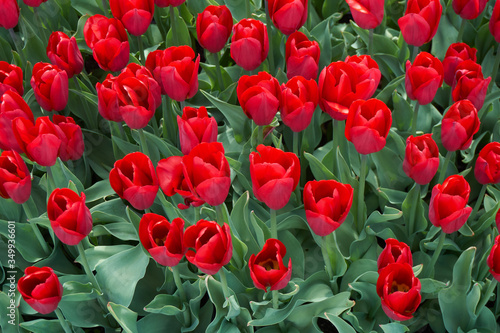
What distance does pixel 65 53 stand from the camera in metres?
1.50

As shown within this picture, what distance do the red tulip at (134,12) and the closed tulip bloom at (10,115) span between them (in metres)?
0.36

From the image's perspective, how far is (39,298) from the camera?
1060 mm

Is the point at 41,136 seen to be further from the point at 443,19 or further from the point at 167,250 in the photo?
the point at 443,19

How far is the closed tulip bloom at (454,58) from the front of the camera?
1.43m

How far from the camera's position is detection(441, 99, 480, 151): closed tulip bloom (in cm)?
121

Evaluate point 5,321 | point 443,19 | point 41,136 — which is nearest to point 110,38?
point 41,136

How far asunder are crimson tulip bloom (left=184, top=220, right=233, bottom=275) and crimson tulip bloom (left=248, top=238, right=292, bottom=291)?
57 millimetres

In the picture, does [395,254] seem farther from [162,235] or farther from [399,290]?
[162,235]

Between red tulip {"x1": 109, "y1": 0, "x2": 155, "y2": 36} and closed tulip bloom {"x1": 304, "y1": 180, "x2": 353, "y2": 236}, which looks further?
red tulip {"x1": 109, "y1": 0, "x2": 155, "y2": 36}

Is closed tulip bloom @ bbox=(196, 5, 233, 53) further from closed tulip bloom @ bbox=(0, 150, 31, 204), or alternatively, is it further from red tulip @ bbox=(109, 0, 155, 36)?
closed tulip bloom @ bbox=(0, 150, 31, 204)

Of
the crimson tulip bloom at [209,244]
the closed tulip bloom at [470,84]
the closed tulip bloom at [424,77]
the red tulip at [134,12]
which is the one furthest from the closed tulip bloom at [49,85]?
the closed tulip bloom at [470,84]

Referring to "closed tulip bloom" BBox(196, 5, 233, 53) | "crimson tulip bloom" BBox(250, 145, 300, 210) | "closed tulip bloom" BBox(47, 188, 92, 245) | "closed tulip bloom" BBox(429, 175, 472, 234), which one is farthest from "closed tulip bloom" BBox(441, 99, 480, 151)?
"closed tulip bloom" BBox(47, 188, 92, 245)

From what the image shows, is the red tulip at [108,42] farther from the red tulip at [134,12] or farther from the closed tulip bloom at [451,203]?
the closed tulip bloom at [451,203]

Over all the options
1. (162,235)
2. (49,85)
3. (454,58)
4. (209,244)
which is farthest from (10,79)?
(454,58)
